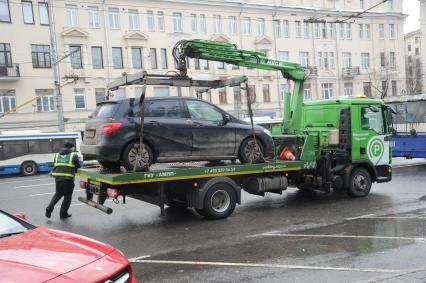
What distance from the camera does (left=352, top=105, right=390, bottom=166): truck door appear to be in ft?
38.2

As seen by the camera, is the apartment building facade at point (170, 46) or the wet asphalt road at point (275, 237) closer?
the wet asphalt road at point (275, 237)

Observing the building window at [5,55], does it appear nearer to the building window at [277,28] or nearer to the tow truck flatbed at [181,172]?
the building window at [277,28]

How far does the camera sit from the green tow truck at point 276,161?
9055mm

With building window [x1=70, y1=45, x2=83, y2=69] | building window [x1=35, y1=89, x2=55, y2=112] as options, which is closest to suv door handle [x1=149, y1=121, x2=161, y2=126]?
building window [x1=35, y1=89, x2=55, y2=112]

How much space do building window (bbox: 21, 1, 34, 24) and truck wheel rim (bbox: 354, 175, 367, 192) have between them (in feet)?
100

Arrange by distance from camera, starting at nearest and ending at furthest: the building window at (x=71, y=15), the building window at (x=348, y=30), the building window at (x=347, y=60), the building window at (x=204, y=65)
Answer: the building window at (x=71, y=15), the building window at (x=204, y=65), the building window at (x=348, y=30), the building window at (x=347, y=60)

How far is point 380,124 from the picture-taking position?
12.0 meters

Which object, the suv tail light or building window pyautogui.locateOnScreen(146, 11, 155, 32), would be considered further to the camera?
building window pyautogui.locateOnScreen(146, 11, 155, 32)

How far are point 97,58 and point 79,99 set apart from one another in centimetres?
368

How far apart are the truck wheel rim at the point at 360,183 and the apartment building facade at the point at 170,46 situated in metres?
16.1

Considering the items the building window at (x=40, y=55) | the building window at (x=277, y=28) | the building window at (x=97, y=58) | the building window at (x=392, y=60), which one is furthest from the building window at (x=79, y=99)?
the building window at (x=392, y=60)

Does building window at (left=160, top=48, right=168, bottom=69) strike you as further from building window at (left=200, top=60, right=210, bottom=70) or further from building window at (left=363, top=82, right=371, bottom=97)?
building window at (left=363, top=82, right=371, bottom=97)

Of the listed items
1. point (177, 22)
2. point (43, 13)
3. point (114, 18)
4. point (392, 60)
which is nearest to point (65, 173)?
point (43, 13)

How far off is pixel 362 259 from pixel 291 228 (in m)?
2.27
